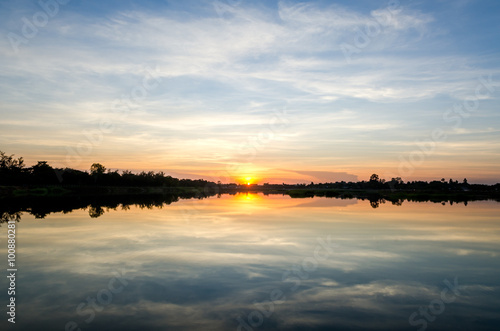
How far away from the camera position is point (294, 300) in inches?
498

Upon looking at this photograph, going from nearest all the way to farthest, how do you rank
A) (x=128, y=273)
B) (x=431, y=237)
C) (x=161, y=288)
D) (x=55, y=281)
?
(x=161, y=288) → (x=55, y=281) → (x=128, y=273) → (x=431, y=237)

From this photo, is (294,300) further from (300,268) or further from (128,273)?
(128,273)

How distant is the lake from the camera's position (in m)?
11.0

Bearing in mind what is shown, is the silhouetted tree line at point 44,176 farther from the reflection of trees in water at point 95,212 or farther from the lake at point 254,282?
the lake at point 254,282

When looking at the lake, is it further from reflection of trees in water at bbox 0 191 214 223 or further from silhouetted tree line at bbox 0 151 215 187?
silhouetted tree line at bbox 0 151 215 187

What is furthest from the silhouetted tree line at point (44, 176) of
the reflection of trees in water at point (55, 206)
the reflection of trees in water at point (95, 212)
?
the reflection of trees in water at point (95, 212)

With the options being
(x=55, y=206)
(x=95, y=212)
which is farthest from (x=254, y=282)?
(x=55, y=206)

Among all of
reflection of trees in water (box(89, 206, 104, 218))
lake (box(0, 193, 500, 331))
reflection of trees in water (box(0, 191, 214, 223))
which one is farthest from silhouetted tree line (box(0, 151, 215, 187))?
lake (box(0, 193, 500, 331))

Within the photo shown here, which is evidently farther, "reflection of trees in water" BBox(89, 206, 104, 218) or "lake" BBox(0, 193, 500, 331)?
"reflection of trees in water" BBox(89, 206, 104, 218)

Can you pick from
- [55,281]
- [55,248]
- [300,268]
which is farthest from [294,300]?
[55,248]

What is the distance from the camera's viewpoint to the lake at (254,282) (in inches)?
432

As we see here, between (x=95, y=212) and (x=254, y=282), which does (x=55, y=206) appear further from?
(x=254, y=282)

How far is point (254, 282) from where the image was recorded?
1476 centimetres

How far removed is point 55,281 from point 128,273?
2972 mm
